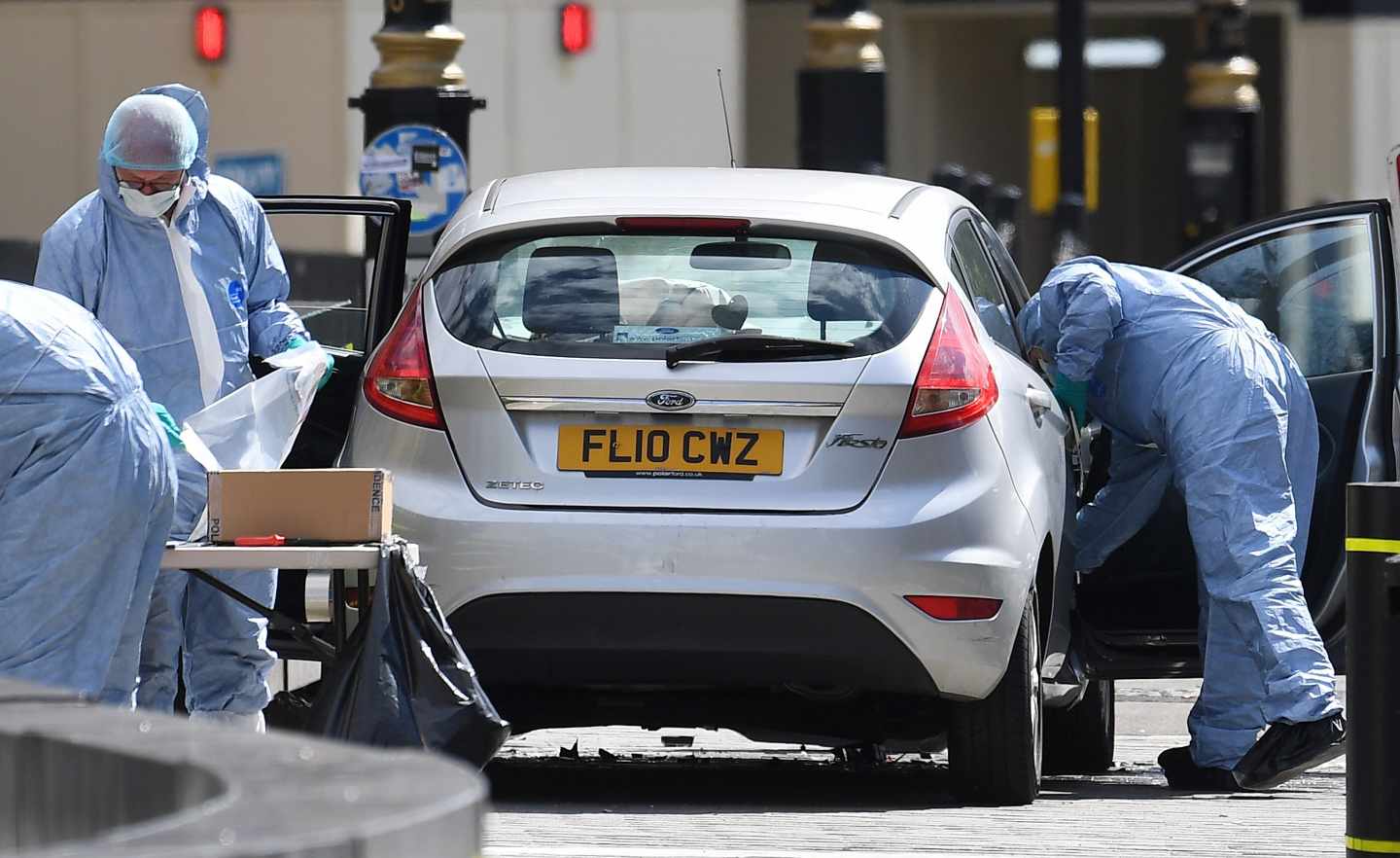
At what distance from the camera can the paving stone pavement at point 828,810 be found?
5742 millimetres

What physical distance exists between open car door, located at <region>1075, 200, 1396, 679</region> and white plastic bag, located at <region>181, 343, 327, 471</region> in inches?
83.4

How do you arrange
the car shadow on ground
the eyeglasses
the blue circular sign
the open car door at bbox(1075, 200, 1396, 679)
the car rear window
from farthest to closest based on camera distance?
the blue circular sign, the open car door at bbox(1075, 200, 1396, 679), the car shadow on ground, the eyeglasses, the car rear window

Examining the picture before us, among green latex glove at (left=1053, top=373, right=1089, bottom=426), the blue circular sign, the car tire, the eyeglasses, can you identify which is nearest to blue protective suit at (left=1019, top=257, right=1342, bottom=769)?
green latex glove at (left=1053, top=373, right=1089, bottom=426)

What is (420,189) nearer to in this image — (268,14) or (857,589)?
(857,589)

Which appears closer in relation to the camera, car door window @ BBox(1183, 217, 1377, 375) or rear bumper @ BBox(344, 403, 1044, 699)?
rear bumper @ BBox(344, 403, 1044, 699)

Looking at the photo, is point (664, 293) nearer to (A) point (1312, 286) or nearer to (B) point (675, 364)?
(B) point (675, 364)

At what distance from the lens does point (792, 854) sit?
18.2 ft

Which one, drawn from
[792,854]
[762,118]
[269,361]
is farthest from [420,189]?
[762,118]

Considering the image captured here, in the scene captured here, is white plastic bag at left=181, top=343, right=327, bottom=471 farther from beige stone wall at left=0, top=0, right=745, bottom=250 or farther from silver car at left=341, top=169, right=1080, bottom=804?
beige stone wall at left=0, top=0, right=745, bottom=250

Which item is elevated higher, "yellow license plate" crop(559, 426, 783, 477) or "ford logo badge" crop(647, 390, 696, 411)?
"ford logo badge" crop(647, 390, 696, 411)

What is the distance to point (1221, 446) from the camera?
23.3ft

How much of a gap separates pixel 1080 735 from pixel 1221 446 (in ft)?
3.61

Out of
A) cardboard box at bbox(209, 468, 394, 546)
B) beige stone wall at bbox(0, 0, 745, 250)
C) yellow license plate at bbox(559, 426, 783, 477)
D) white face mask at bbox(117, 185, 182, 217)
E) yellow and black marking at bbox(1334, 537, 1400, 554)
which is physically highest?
beige stone wall at bbox(0, 0, 745, 250)

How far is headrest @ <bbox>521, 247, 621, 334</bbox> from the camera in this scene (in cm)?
626
